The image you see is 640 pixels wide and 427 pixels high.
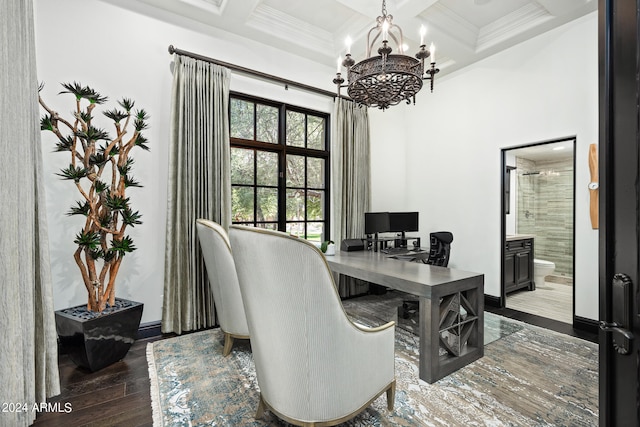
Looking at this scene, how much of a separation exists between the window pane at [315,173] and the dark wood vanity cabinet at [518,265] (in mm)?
2719

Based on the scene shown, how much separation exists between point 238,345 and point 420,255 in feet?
8.26

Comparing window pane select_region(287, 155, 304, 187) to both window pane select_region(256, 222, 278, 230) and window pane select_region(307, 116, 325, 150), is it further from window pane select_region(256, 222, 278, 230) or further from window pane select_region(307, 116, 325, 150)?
window pane select_region(256, 222, 278, 230)

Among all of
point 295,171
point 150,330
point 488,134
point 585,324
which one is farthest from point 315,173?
point 585,324

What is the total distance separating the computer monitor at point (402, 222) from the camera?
4375 millimetres

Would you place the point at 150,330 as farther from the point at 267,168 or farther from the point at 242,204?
the point at 267,168

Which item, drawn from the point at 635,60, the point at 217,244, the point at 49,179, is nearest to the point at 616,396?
the point at 635,60

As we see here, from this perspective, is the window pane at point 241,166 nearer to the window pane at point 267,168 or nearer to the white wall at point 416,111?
the window pane at point 267,168

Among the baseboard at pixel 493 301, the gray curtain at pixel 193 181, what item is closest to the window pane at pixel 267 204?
the gray curtain at pixel 193 181

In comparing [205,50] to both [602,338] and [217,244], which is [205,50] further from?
[602,338]

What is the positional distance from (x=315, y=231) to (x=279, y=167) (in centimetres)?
105

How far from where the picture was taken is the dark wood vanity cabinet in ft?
13.7

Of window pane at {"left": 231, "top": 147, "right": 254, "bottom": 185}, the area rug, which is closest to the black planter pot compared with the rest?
the area rug

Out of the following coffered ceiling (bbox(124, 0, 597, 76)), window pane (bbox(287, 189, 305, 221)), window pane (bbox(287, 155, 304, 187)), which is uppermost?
coffered ceiling (bbox(124, 0, 597, 76))

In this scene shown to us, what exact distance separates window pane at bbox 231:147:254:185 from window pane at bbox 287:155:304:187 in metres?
0.54
